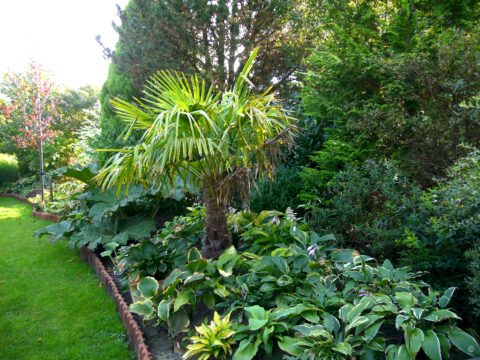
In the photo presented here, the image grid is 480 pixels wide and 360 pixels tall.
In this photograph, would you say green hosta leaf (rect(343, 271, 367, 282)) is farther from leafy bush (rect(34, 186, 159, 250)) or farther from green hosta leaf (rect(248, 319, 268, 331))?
leafy bush (rect(34, 186, 159, 250))

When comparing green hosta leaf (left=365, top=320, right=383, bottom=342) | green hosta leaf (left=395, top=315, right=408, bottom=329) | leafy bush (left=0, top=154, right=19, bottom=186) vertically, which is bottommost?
leafy bush (left=0, top=154, right=19, bottom=186)

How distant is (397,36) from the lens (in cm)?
400

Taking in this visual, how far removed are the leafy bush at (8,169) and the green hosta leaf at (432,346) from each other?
1535 cm

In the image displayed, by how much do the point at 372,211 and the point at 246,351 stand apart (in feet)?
6.86

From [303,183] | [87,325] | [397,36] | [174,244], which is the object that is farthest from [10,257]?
[397,36]

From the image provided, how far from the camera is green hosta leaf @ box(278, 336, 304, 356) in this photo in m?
1.77

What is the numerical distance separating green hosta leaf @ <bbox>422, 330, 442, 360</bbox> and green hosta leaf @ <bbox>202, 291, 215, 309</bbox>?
4.68 ft

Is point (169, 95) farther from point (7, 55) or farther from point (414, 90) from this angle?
point (7, 55)

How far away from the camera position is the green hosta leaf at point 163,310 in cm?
232

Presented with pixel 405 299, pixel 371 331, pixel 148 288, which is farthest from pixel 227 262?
pixel 405 299

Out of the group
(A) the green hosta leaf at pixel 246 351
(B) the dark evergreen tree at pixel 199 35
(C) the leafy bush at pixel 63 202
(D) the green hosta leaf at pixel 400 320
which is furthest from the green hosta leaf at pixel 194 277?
(B) the dark evergreen tree at pixel 199 35

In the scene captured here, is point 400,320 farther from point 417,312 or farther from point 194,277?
point 194,277

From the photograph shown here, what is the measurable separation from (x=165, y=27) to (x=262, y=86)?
3.02m

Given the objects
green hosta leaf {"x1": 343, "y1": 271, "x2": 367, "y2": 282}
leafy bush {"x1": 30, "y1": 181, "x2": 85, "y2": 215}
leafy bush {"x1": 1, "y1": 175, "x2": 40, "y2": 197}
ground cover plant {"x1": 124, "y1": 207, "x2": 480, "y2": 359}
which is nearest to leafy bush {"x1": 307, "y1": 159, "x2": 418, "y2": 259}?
ground cover plant {"x1": 124, "y1": 207, "x2": 480, "y2": 359}
